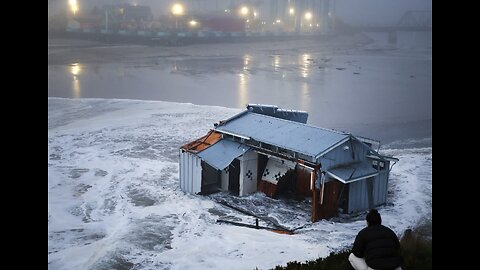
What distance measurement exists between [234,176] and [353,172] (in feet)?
6.98

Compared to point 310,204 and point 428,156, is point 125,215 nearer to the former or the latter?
point 310,204

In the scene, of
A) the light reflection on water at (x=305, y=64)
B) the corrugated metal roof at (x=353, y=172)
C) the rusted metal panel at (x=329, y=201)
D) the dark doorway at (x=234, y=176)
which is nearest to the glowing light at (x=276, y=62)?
the light reflection on water at (x=305, y=64)

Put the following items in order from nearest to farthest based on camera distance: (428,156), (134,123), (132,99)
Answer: (428,156) < (134,123) < (132,99)

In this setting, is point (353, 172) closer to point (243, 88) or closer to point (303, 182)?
point (303, 182)

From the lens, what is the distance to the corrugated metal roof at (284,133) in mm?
6541

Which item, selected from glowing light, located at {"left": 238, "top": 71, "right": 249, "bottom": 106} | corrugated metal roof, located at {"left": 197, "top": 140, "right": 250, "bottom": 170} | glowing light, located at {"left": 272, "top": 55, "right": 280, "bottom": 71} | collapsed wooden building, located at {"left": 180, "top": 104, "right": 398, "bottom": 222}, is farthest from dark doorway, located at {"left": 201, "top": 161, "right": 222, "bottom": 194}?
glowing light, located at {"left": 272, "top": 55, "right": 280, "bottom": 71}

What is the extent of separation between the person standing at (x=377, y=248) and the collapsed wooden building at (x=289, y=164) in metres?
4.01

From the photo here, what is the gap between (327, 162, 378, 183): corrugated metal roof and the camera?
625 cm

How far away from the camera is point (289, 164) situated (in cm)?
728

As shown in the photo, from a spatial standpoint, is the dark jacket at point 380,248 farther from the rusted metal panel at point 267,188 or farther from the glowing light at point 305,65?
the glowing light at point 305,65

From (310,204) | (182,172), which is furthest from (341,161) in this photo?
(182,172)

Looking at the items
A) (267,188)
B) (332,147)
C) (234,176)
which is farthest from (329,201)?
(234,176)

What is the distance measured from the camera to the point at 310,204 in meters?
7.16
